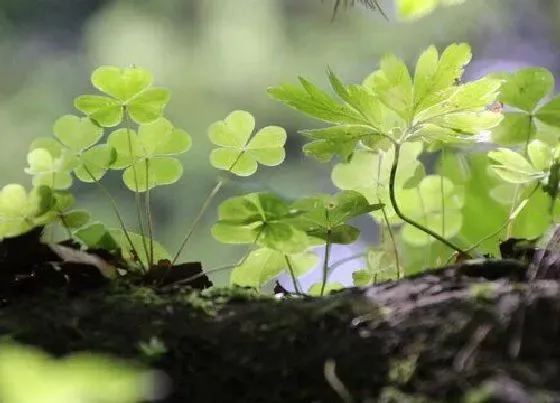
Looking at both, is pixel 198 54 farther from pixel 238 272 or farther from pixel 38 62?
pixel 238 272

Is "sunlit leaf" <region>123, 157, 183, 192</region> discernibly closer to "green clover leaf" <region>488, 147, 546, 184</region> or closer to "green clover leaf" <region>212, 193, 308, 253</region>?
"green clover leaf" <region>212, 193, 308, 253</region>

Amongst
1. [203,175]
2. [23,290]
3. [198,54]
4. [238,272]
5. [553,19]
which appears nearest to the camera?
[23,290]

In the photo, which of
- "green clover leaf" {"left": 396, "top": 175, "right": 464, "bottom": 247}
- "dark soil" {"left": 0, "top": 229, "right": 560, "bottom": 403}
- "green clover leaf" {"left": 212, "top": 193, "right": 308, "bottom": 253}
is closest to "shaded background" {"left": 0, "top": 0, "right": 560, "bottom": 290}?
"green clover leaf" {"left": 396, "top": 175, "right": 464, "bottom": 247}

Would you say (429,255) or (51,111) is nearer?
(429,255)

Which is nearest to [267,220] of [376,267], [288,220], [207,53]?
[288,220]

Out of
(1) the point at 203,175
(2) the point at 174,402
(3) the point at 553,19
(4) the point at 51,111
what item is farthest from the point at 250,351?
(3) the point at 553,19

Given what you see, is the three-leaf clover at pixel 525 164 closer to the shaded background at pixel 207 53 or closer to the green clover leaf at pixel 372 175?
the green clover leaf at pixel 372 175
